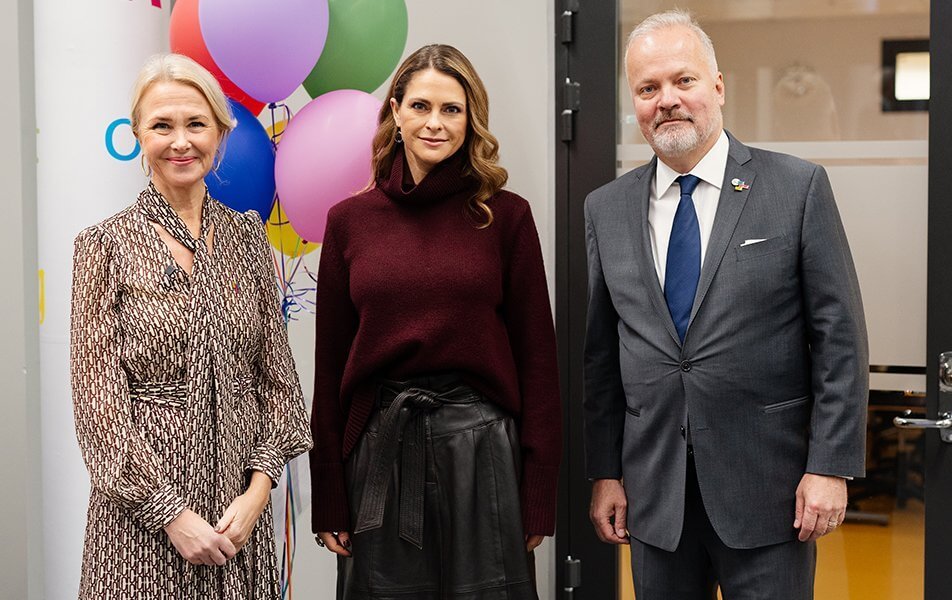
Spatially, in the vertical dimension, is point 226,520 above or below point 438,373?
below

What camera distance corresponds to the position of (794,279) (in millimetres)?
1876

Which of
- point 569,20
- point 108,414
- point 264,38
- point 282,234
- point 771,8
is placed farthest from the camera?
point 569,20

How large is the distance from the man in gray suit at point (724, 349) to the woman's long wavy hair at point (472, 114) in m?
0.28

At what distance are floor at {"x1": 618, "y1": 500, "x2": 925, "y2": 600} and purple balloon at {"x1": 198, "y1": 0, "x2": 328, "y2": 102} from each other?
1.77 m

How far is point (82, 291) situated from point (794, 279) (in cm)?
129

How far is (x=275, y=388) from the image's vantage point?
A: 1.93 m

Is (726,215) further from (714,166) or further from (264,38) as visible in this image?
(264,38)

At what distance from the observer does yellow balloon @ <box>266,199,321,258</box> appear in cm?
246

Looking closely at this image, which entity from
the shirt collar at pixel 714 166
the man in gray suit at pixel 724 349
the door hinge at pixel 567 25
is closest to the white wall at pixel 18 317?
the door hinge at pixel 567 25

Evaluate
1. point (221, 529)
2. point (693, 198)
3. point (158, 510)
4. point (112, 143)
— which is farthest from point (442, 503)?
point (112, 143)

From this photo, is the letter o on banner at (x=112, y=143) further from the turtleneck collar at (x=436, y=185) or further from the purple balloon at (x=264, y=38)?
the turtleneck collar at (x=436, y=185)

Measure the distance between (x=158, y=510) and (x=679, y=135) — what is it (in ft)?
3.91

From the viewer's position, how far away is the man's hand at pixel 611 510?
211 cm

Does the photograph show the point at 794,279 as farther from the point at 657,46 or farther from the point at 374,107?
the point at 374,107
